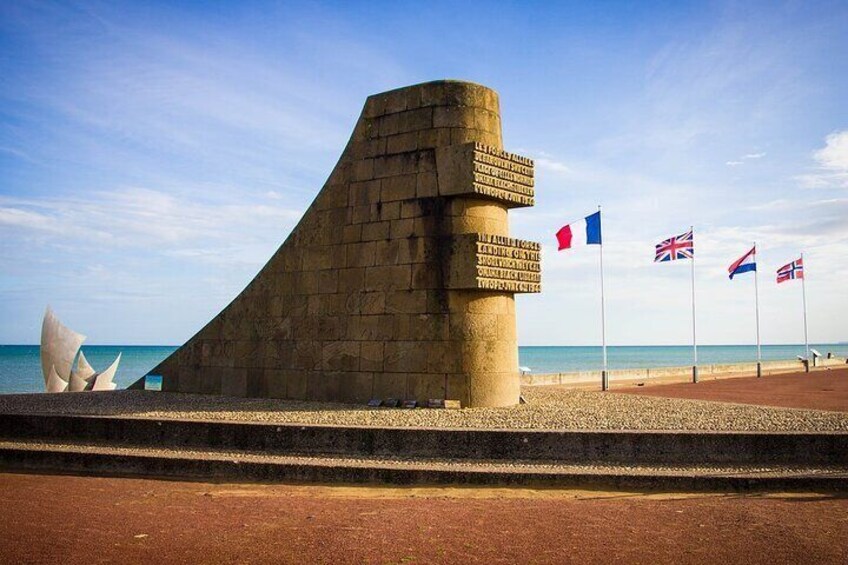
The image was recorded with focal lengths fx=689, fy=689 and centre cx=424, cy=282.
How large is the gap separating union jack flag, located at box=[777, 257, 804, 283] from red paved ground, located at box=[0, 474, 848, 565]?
35.7 meters

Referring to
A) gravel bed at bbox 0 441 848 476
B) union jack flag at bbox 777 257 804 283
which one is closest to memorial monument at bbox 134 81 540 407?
gravel bed at bbox 0 441 848 476

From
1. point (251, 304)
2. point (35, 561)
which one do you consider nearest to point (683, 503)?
point (35, 561)

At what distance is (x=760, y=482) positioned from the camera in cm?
925

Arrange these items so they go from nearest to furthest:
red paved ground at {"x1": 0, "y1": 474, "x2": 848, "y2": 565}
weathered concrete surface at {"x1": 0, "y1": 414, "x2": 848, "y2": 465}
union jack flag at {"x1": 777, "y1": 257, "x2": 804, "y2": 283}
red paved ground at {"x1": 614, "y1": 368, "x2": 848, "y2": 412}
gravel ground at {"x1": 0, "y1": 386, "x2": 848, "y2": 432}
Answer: red paved ground at {"x1": 0, "y1": 474, "x2": 848, "y2": 565}
weathered concrete surface at {"x1": 0, "y1": 414, "x2": 848, "y2": 465}
gravel ground at {"x1": 0, "y1": 386, "x2": 848, "y2": 432}
red paved ground at {"x1": 614, "y1": 368, "x2": 848, "y2": 412}
union jack flag at {"x1": 777, "y1": 257, "x2": 804, "y2": 283}

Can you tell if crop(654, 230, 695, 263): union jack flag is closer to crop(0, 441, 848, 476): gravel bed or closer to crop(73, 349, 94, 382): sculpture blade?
crop(0, 441, 848, 476): gravel bed

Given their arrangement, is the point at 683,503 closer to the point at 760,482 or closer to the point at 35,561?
the point at 760,482

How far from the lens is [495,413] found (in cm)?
1364

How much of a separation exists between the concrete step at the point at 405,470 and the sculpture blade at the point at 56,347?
2450cm

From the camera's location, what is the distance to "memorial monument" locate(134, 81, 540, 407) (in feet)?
48.2

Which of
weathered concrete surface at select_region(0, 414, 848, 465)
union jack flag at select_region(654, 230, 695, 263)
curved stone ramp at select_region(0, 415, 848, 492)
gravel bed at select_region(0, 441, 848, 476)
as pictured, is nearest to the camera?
curved stone ramp at select_region(0, 415, 848, 492)

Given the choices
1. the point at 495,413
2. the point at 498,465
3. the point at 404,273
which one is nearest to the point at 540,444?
the point at 498,465

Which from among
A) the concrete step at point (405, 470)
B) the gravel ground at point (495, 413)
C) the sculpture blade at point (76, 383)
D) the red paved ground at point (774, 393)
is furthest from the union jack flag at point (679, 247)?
the sculpture blade at point (76, 383)

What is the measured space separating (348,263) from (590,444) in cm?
752

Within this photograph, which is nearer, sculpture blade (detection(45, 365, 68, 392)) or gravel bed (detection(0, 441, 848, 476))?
gravel bed (detection(0, 441, 848, 476))
